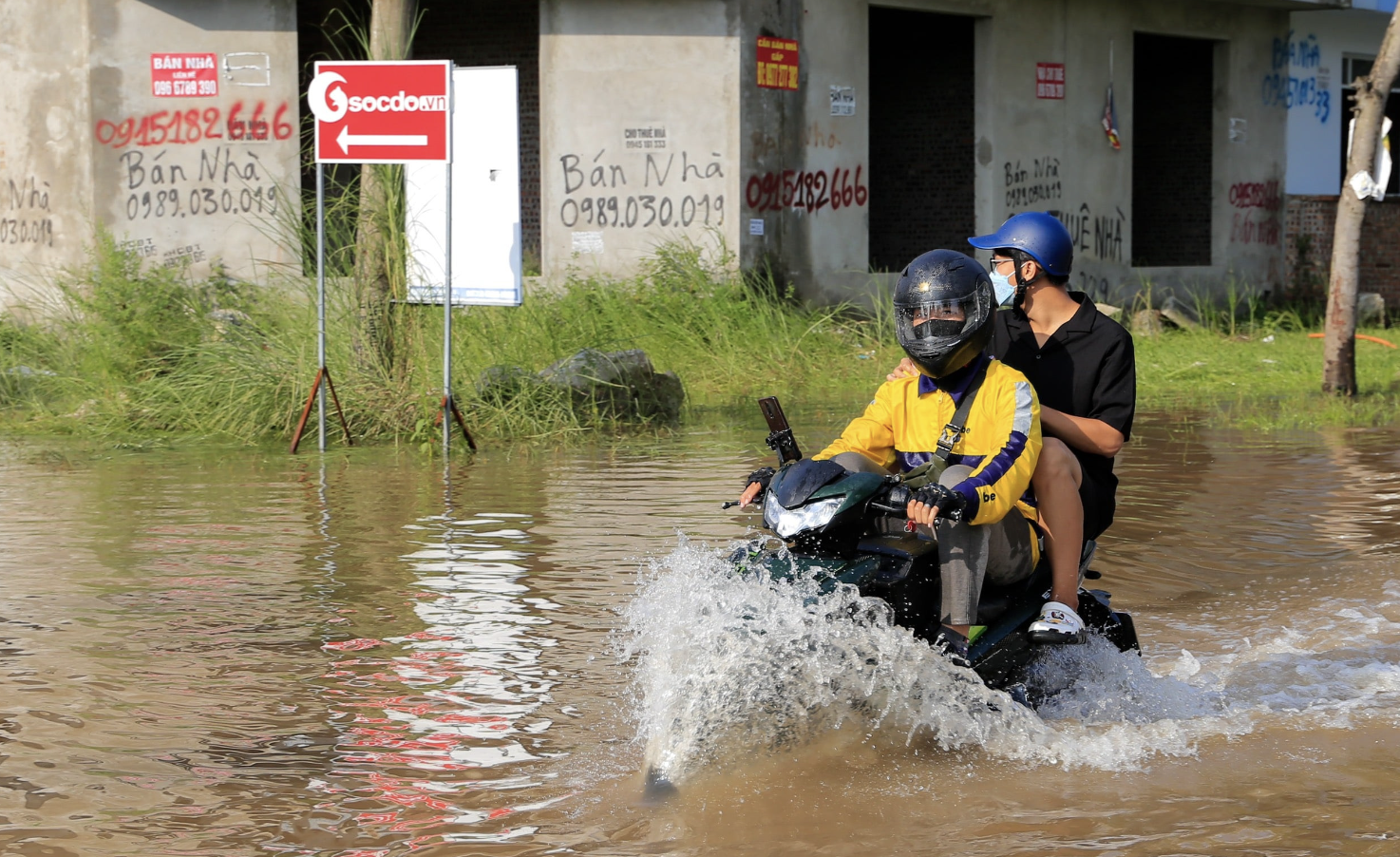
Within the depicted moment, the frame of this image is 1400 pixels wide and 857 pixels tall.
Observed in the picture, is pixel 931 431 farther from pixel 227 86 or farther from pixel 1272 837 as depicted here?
pixel 227 86

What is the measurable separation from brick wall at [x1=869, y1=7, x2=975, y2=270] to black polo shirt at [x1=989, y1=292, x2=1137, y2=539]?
641 inches

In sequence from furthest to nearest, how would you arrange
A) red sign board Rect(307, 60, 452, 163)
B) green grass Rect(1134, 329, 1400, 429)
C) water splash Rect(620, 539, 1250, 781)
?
green grass Rect(1134, 329, 1400, 429)
red sign board Rect(307, 60, 452, 163)
water splash Rect(620, 539, 1250, 781)

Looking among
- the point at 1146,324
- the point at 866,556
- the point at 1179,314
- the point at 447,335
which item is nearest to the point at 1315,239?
the point at 1179,314

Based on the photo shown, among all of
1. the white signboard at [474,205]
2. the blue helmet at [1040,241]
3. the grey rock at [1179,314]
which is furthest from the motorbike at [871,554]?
the grey rock at [1179,314]

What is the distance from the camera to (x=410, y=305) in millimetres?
11352

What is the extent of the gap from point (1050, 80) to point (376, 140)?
11904mm

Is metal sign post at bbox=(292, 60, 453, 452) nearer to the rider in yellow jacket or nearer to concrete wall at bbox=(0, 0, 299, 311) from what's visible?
the rider in yellow jacket

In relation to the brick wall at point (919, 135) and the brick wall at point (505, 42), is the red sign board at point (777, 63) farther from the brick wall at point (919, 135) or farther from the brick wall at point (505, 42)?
the brick wall at point (505, 42)

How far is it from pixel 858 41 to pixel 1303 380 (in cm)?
619

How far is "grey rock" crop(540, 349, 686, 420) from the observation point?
11641mm

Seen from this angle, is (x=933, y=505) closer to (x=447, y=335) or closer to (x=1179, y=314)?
(x=447, y=335)

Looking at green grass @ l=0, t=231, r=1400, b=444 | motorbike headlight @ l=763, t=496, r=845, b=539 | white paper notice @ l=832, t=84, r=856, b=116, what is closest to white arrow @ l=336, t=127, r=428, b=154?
green grass @ l=0, t=231, r=1400, b=444

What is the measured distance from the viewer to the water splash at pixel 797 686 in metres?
4.08

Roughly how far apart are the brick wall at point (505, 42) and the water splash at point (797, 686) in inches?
711
